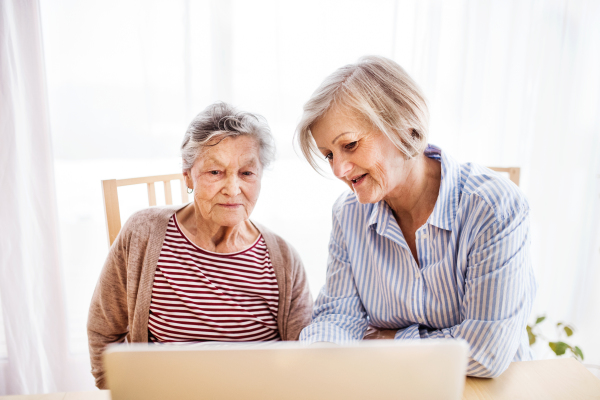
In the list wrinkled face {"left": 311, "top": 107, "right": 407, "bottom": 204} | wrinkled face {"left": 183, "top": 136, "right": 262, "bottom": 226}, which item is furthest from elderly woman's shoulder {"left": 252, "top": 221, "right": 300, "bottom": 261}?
wrinkled face {"left": 311, "top": 107, "right": 407, "bottom": 204}

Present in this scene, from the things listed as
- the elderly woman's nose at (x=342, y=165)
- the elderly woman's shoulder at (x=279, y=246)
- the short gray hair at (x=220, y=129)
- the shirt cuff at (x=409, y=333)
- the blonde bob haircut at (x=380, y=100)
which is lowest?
the shirt cuff at (x=409, y=333)

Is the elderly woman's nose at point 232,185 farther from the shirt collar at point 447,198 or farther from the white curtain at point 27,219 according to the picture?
the white curtain at point 27,219

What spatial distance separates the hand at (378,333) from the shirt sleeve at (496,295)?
178 millimetres

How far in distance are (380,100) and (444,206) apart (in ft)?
1.04

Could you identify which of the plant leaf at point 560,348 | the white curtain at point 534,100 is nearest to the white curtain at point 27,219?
the white curtain at point 534,100

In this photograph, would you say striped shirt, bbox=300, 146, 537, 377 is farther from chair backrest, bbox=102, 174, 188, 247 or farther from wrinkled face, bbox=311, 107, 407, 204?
chair backrest, bbox=102, 174, 188, 247

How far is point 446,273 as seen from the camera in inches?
38.1

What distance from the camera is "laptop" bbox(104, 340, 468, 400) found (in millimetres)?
518

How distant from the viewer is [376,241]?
1086 millimetres

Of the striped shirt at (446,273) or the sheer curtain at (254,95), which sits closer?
the striped shirt at (446,273)

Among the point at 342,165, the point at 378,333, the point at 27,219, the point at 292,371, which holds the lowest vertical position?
the point at 378,333

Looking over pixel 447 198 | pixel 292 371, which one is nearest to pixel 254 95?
pixel 447 198

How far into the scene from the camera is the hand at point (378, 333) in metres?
1.05

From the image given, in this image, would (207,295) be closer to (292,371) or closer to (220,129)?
(220,129)
